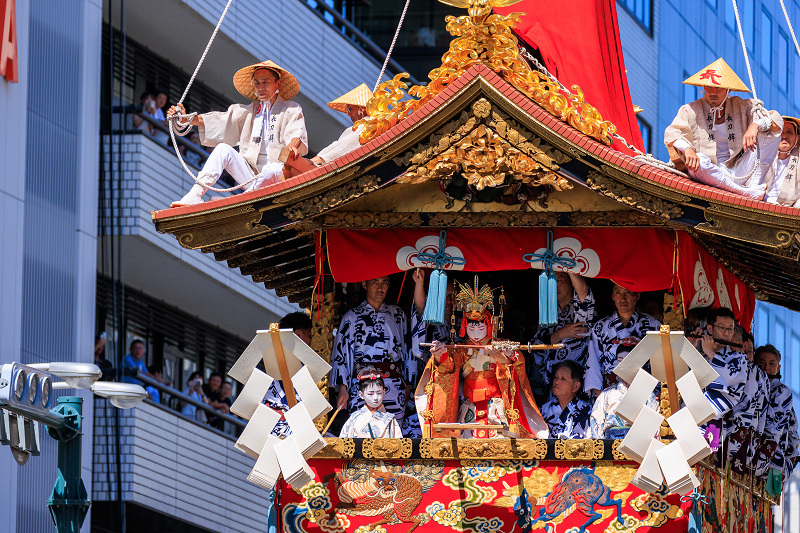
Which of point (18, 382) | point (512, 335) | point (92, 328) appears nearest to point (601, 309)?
point (512, 335)

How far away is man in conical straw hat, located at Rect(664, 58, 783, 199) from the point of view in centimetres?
1191

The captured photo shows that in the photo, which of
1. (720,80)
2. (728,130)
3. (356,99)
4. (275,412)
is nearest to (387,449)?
(275,412)

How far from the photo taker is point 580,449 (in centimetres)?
1116

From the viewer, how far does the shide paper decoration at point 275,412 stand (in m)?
10.8

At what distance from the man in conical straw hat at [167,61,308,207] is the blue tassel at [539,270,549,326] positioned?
186cm

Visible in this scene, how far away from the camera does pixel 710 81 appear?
11922mm

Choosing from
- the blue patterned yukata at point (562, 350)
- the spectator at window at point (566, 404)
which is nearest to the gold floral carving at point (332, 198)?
the blue patterned yukata at point (562, 350)

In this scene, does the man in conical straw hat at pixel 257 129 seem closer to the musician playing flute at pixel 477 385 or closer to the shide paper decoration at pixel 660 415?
the musician playing flute at pixel 477 385

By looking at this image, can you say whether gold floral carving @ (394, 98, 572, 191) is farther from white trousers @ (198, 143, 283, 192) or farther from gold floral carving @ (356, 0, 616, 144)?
white trousers @ (198, 143, 283, 192)

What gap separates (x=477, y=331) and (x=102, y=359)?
7696 millimetres

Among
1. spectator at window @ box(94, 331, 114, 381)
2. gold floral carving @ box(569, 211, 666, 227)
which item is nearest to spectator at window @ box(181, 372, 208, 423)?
spectator at window @ box(94, 331, 114, 381)

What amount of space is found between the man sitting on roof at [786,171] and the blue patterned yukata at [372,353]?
2.66 m

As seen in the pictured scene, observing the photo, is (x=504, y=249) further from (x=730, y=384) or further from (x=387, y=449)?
(x=730, y=384)

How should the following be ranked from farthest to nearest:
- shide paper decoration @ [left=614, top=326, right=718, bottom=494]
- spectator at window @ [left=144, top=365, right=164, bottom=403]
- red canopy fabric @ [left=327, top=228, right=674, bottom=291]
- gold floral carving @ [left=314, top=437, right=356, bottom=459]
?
spectator at window @ [left=144, top=365, right=164, bottom=403] → red canopy fabric @ [left=327, top=228, right=674, bottom=291] → gold floral carving @ [left=314, top=437, right=356, bottom=459] → shide paper decoration @ [left=614, top=326, right=718, bottom=494]
